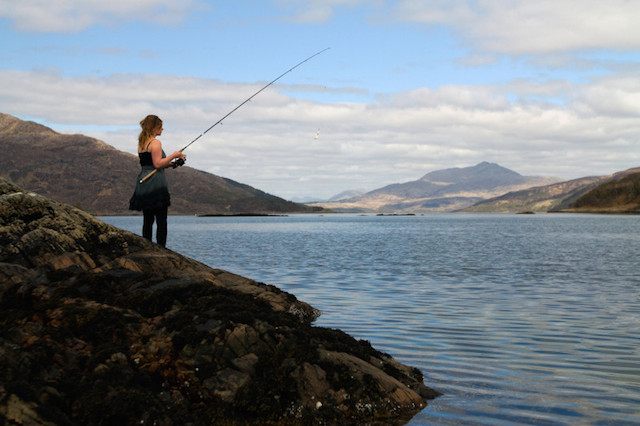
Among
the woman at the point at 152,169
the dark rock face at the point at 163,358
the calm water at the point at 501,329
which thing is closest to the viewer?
the dark rock face at the point at 163,358

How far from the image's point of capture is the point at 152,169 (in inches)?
471

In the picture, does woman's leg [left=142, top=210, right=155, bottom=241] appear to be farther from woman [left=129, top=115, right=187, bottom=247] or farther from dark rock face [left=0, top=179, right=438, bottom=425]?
dark rock face [left=0, top=179, right=438, bottom=425]

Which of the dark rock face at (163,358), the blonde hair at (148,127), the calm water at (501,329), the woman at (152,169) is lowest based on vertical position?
the calm water at (501,329)

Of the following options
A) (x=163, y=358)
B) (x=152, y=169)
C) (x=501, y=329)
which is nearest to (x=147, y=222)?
(x=152, y=169)

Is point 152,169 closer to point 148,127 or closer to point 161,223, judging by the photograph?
point 148,127

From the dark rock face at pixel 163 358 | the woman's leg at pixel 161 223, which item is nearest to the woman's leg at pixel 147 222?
the woman's leg at pixel 161 223

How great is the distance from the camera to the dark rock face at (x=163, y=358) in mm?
6590

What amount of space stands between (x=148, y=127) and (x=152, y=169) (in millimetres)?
824

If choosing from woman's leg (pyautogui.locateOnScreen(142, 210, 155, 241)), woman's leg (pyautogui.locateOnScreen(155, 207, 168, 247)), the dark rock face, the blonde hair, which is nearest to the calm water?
the dark rock face

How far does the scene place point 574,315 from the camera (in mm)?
15062

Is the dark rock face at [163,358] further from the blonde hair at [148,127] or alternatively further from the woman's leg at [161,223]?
the blonde hair at [148,127]

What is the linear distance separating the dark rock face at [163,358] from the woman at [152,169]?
1.86m

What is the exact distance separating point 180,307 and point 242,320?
126 centimetres

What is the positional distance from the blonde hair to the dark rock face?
2.68 metres
